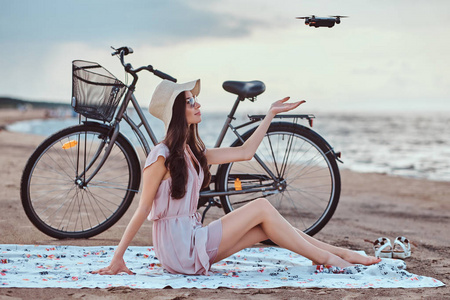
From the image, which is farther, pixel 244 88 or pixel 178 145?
pixel 244 88

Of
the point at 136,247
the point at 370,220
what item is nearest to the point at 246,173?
the point at 136,247

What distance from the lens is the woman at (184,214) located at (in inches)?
121

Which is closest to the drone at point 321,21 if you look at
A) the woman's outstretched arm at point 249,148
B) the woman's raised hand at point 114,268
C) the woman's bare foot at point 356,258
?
the woman's outstretched arm at point 249,148

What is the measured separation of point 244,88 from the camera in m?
4.02

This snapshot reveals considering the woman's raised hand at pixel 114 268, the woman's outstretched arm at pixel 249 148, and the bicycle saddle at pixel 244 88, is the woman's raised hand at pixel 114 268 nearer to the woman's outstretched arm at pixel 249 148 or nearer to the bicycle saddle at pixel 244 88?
the woman's outstretched arm at pixel 249 148

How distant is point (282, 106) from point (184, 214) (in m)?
0.92

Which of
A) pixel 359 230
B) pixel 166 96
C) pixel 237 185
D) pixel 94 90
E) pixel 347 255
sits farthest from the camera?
pixel 359 230

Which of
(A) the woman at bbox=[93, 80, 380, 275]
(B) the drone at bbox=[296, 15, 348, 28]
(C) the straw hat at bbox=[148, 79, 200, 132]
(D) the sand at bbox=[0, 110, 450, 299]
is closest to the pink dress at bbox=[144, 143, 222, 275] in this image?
(A) the woman at bbox=[93, 80, 380, 275]

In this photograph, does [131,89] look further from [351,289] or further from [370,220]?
[370,220]

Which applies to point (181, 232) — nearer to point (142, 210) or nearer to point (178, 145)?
point (142, 210)

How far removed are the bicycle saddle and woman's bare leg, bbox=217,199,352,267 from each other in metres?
1.09

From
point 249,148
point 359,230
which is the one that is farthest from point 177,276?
point 359,230

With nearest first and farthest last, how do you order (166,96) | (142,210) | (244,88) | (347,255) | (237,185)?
1. (142,210)
2. (166,96)
3. (347,255)
4. (244,88)
5. (237,185)

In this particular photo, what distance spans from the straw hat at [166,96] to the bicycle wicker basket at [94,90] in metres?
0.82
